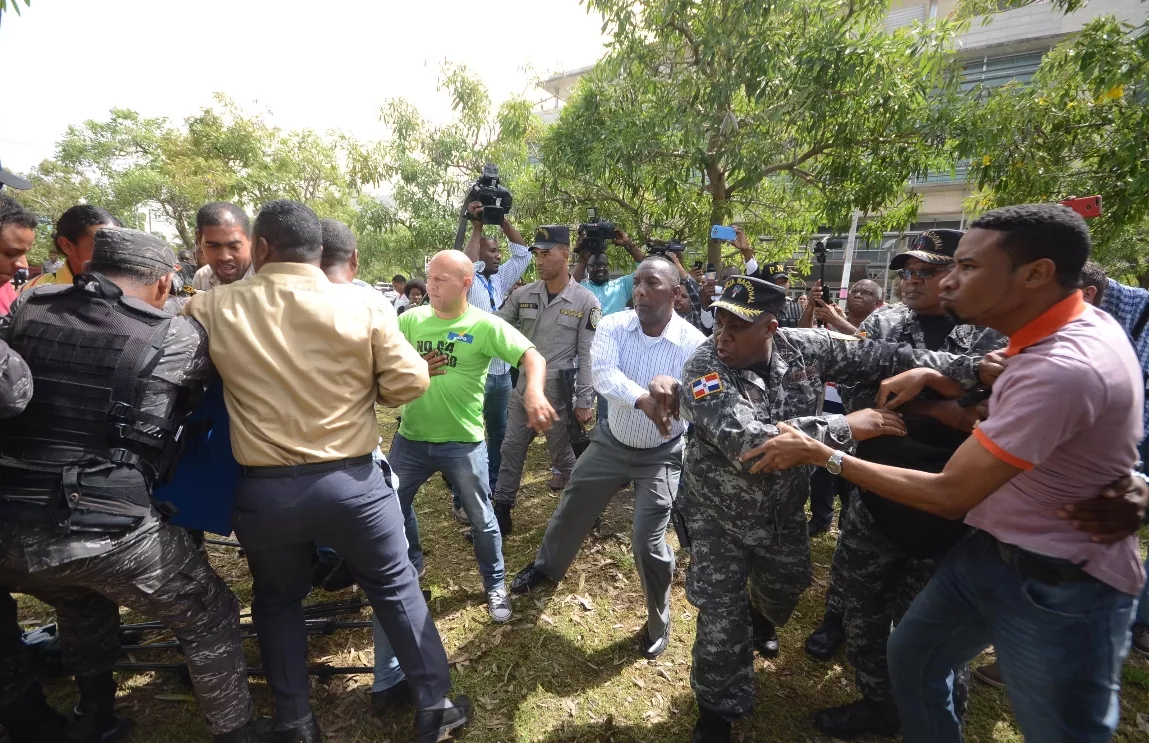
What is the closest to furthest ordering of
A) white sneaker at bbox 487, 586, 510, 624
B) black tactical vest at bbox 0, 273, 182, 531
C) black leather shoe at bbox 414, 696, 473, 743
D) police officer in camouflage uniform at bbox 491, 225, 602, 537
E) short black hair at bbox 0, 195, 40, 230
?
black tactical vest at bbox 0, 273, 182, 531 → black leather shoe at bbox 414, 696, 473, 743 → short black hair at bbox 0, 195, 40, 230 → white sneaker at bbox 487, 586, 510, 624 → police officer in camouflage uniform at bbox 491, 225, 602, 537

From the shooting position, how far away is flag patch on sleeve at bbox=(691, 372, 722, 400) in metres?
2.33

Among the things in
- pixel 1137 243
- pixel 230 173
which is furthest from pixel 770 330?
pixel 230 173

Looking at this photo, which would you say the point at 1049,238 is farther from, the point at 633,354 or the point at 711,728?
the point at 711,728

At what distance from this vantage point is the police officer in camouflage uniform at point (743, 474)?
7.86ft

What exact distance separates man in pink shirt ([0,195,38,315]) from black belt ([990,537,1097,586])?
15.8 feet

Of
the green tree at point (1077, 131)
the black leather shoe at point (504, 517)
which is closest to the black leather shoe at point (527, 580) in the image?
the black leather shoe at point (504, 517)

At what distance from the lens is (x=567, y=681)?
3.10 m

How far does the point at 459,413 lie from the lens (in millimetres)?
3303

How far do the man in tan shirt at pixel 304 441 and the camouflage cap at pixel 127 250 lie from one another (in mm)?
210

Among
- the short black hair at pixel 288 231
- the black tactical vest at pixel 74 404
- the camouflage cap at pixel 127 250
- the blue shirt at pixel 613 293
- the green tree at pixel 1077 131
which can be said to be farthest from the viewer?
the blue shirt at pixel 613 293

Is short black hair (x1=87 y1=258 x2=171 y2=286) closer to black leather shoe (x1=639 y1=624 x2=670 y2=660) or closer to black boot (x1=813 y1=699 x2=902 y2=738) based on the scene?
black leather shoe (x1=639 y1=624 x2=670 y2=660)

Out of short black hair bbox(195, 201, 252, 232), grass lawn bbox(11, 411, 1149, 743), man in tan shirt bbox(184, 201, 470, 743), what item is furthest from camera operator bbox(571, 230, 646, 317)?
man in tan shirt bbox(184, 201, 470, 743)

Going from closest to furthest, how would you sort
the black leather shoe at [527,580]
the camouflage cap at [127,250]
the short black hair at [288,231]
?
the camouflage cap at [127,250]
the short black hair at [288,231]
the black leather shoe at [527,580]

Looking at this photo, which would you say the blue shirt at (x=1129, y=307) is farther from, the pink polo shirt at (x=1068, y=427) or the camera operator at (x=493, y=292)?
the camera operator at (x=493, y=292)
